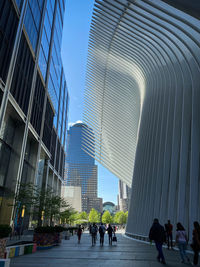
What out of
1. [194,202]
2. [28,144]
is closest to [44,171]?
[28,144]

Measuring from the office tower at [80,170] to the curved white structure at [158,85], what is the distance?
155 metres

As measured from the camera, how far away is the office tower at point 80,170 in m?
176

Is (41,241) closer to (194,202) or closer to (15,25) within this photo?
(194,202)

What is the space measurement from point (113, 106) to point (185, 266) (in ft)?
87.0

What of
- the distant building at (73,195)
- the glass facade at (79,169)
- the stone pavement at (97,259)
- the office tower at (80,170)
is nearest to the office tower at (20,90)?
the stone pavement at (97,259)

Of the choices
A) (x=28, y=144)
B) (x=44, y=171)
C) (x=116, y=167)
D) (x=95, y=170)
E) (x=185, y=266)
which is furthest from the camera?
(x=95, y=170)

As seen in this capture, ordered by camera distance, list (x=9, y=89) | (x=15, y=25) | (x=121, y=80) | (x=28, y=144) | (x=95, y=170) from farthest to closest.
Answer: (x=95, y=170) < (x=121, y=80) < (x=28, y=144) < (x=15, y=25) < (x=9, y=89)

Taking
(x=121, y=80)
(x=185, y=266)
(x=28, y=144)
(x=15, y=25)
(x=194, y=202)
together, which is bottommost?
(x=185, y=266)

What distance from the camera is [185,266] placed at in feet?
18.8

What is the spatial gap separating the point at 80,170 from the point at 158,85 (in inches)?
6690

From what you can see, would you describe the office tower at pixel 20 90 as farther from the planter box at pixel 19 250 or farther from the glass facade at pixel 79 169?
the glass facade at pixel 79 169

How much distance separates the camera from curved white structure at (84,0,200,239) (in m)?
10.8

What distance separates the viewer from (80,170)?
183m

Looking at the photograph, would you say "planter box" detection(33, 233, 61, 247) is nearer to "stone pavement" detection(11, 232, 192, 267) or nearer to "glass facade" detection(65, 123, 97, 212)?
"stone pavement" detection(11, 232, 192, 267)
